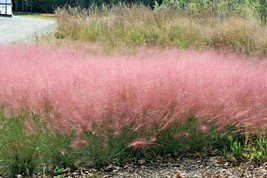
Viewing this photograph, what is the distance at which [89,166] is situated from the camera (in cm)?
314

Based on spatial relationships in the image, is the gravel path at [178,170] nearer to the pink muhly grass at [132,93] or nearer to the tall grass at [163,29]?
the pink muhly grass at [132,93]

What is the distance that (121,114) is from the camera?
3.12 metres

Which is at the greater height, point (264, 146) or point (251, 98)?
point (251, 98)

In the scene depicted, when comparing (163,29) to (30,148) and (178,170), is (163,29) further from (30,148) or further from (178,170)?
(30,148)

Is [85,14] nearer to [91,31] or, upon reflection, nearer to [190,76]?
[91,31]

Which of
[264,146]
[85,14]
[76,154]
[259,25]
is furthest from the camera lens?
[85,14]

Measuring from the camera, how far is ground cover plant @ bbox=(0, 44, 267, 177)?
9.96 ft

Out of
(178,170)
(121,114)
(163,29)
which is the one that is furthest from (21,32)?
(178,170)

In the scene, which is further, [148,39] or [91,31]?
[91,31]

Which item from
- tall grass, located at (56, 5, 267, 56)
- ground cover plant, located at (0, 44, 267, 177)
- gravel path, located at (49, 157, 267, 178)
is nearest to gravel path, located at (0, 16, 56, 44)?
tall grass, located at (56, 5, 267, 56)

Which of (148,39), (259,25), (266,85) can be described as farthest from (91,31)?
(266,85)

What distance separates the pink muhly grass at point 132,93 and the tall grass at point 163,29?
3.61m

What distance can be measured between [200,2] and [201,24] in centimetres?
384

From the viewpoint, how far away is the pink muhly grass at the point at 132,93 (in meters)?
3.11
